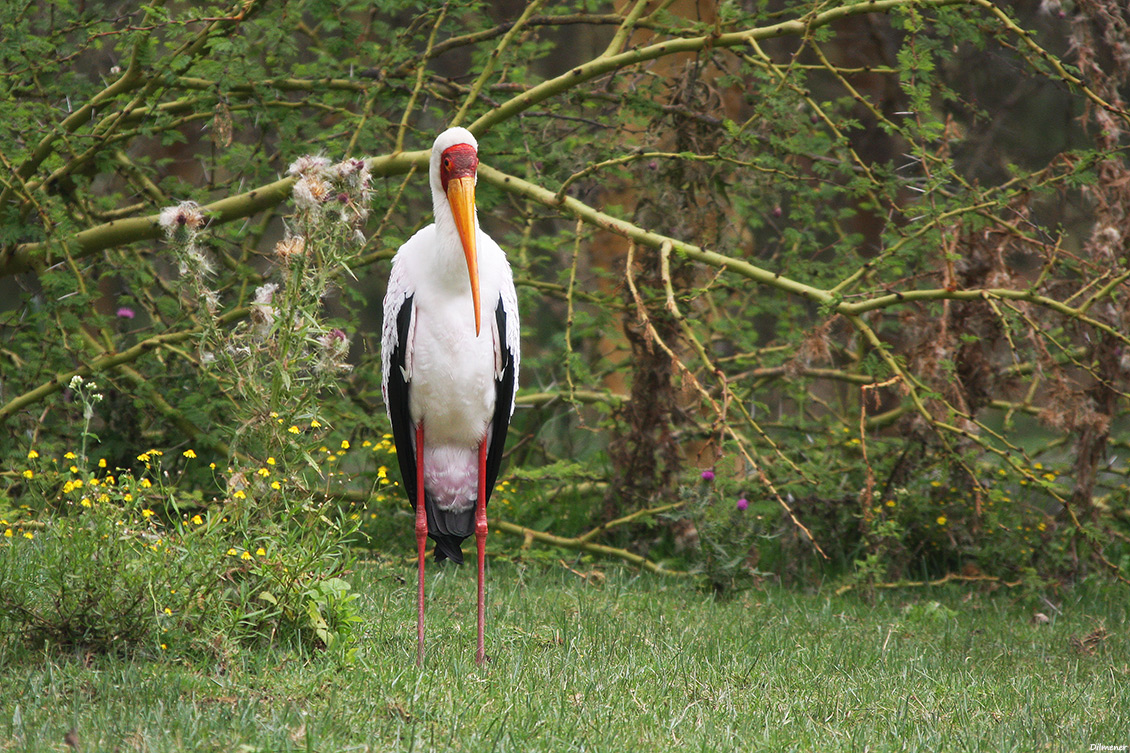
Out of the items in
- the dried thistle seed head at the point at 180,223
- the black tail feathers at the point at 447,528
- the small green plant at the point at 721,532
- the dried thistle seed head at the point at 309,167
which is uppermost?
the dried thistle seed head at the point at 309,167

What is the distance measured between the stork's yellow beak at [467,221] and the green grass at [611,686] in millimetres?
1313

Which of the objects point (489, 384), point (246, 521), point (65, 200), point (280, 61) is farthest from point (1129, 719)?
point (65, 200)

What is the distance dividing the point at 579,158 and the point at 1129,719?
12.7 ft

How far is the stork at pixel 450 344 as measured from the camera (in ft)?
13.0

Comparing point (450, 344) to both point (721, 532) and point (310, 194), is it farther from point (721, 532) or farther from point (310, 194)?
point (721, 532)

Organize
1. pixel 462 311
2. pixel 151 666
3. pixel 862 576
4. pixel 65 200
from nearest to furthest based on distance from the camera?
pixel 151 666 < pixel 462 311 < pixel 862 576 < pixel 65 200

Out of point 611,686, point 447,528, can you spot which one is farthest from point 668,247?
point 611,686

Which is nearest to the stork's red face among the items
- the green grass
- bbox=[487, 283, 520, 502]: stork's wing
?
bbox=[487, 283, 520, 502]: stork's wing

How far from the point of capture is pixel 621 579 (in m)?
5.67

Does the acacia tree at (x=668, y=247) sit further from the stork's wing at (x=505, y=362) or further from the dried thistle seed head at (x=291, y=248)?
the dried thistle seed head at (x=291, y=248)

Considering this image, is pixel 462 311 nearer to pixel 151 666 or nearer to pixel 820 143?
pixel 151 666

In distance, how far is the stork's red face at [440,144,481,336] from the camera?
387 cm

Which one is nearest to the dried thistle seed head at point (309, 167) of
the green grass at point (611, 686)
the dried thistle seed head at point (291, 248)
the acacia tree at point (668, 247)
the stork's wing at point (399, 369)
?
the dried thistle seed head at point (291, 248)

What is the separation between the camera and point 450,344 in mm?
4078
